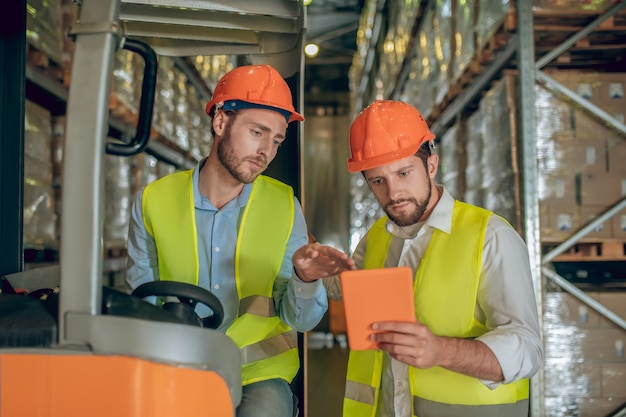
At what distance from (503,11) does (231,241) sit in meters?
2.60

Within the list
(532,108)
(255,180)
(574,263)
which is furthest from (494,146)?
(255,180)

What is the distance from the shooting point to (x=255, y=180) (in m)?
2.33

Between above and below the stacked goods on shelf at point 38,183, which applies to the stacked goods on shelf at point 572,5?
above

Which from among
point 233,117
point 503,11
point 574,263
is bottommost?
point 574,263

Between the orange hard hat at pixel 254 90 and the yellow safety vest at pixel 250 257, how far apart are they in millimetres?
351

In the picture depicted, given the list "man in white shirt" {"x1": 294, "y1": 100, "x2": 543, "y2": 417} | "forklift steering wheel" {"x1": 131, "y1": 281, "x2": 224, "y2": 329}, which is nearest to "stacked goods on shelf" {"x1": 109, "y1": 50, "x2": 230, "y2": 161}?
"man in white shirt" {"x1": 294, "y1": 100, "x2": 543, "y2": 417}

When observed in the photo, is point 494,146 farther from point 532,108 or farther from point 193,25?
point 193,25

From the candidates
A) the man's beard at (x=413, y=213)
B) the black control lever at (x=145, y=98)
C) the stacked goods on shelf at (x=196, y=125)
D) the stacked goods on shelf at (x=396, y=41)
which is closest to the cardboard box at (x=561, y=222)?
the man's beard at (x=413, y=213)

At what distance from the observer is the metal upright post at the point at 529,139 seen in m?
3.51

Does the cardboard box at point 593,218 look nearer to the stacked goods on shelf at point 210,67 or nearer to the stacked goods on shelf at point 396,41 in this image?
the stacked goods on shelf at point 396,41

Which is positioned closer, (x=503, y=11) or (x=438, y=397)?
(x=438, y=397)

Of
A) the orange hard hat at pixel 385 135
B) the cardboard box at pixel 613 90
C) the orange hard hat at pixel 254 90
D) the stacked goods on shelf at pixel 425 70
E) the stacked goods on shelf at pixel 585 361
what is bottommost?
the stacked goods on shelf at pixel 585 361

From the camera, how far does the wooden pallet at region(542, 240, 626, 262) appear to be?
369 cm

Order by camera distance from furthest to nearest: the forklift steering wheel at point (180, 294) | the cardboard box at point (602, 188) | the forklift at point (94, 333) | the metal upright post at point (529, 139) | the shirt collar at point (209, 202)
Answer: the cardboard box at point (602, 188), the metal upright post at point (529, 139), the shirt collar at point (209, 202), the forklift steering wheel at point (180, 294), the forklift at point (94, 333)
